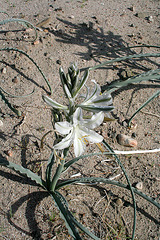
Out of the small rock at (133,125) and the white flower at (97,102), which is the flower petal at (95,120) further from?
the small rock at (133,125)

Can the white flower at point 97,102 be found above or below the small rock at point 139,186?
above

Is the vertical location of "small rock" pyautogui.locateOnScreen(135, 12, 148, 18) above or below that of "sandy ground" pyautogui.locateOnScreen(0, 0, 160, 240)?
above

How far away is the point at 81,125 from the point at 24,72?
5.82 ft

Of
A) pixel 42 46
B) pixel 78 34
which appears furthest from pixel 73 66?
pixel 78 34

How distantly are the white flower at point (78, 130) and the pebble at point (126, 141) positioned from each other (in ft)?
3.62

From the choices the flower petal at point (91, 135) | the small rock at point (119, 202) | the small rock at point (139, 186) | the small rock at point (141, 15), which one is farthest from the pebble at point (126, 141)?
the small rock at point (141, 15)

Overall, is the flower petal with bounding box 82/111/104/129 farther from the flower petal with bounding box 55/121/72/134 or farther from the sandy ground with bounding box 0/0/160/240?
the sandy ground with bounding box 0/0/160/240

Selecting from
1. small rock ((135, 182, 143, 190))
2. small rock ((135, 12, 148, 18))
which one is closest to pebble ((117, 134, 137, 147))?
small rock ((135, 182, 143, 190))

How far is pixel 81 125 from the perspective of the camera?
1246 mm

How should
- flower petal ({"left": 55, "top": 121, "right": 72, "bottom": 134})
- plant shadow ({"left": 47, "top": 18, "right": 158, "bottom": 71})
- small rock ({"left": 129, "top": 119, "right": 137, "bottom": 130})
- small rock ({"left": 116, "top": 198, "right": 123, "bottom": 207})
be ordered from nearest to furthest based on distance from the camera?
flower petal ({"left": 55, "top": 121, "right": 72, "bottom": 134})
small rock ({"left": 116, "top": 198, "right": 123, "bottom": 207})
small rock ({"left": 129, "top": 119, "right": 137, "bottom": 130})
plant shadow ({"left": 47, "top": 18, "right": 158, "bottom": 71})

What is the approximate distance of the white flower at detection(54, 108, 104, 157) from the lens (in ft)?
3.85

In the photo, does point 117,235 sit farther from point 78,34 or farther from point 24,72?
point 78,34

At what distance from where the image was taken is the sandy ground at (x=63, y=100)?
1.77 meters

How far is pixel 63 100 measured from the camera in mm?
2570
